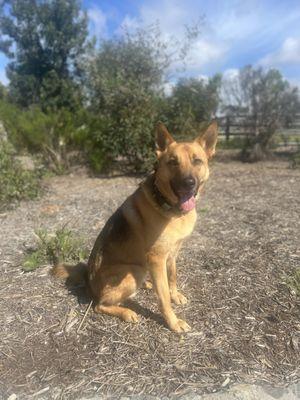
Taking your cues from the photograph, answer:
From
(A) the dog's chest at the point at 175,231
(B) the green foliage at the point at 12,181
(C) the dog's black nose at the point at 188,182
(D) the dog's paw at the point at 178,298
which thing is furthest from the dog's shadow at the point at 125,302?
(B) the green foliage at the point at 12,181

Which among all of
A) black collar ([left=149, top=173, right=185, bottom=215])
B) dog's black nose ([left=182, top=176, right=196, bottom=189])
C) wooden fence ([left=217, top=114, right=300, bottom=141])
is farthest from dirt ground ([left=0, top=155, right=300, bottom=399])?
wooden fence ([left=217, top=114, right=300, bottom=141])

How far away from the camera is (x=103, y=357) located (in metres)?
2.64

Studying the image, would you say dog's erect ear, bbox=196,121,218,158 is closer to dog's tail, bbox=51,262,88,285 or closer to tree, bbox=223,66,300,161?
dog's tail, bbox=51,262,88,285

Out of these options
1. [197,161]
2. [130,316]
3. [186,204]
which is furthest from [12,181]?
[186,204]

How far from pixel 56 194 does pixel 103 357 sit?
16.9 ft

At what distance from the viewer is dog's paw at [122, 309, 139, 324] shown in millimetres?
3016

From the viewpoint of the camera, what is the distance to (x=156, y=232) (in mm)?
2885

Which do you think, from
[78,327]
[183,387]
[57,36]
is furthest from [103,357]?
[57,36]

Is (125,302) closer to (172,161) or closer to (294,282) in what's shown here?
(172,161)

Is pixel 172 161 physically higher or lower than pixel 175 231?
higher

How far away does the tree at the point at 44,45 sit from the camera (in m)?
21.0

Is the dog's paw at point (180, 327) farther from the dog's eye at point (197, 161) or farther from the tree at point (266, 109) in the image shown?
the tree at point (266, 109)

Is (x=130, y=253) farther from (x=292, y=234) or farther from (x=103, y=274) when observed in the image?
(x=292, y=234)

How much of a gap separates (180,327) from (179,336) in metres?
0.08
